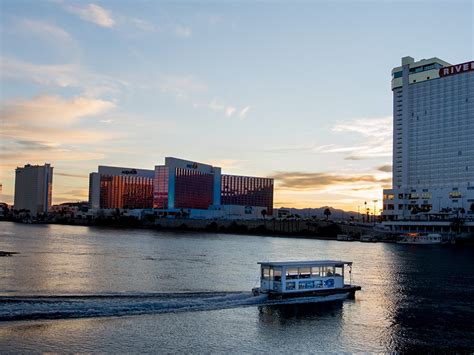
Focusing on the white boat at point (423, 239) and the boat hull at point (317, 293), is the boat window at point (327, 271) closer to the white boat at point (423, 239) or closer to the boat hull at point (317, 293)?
the boat hull at point (317, 293)

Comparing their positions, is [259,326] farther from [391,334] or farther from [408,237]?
[408,237]

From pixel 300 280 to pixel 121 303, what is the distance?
1472 cm

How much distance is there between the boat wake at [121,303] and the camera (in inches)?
1403

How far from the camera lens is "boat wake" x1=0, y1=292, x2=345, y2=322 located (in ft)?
117

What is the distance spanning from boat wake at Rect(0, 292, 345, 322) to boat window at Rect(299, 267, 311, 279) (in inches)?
76.4

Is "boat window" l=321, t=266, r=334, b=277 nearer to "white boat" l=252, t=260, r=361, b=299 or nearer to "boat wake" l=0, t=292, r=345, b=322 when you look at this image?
"white boat" l=252, t=260, r=361, b=299

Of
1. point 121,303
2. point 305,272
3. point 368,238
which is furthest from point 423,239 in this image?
point 121,303

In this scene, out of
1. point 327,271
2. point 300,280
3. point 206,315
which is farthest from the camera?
point 327,271

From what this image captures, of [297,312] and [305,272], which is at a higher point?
[305,272]

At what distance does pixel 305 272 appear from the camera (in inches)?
1802

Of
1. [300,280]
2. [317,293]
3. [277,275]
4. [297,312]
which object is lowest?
[297,312]

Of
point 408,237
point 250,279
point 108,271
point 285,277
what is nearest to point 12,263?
point 108,271

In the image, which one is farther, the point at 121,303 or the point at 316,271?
the point at 316,271

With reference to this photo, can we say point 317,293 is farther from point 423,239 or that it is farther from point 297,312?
point 423,239
